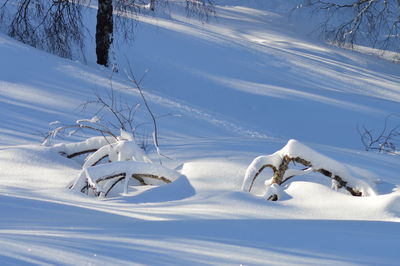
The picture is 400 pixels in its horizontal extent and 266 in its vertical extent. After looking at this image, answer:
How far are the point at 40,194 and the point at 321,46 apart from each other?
44.6ft

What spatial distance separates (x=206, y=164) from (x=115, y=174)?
687 millimetres

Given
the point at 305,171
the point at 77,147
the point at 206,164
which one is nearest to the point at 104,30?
the point at 77,147

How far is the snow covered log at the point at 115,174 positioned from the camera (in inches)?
125

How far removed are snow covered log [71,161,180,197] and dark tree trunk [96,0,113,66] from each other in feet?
22.8

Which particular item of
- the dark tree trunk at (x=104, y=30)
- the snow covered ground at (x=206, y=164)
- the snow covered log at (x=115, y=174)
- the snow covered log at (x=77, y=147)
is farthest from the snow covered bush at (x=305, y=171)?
the dark tree trunk at (x=104, y=30)

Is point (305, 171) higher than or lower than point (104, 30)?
lower

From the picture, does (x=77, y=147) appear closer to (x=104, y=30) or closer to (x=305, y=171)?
(x=305, y=171)

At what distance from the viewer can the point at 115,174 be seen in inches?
128

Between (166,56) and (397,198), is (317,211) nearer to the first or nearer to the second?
(397,198)

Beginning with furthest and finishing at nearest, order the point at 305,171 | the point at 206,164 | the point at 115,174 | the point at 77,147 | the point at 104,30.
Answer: the point at 104,30
the point at 77,147
the point at 206,164
the point at 305,171
the point at 115,174

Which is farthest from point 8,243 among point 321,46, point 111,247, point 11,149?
point 321,46

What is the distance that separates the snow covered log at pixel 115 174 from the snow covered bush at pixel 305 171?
0.48m

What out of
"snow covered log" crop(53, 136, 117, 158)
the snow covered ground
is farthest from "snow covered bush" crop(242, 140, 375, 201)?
"snow covered log" crop(53, 136, 117, 158)

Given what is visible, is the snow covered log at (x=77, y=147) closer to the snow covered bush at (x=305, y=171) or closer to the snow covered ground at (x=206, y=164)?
the snow covered ground at (x=206, y=164)
